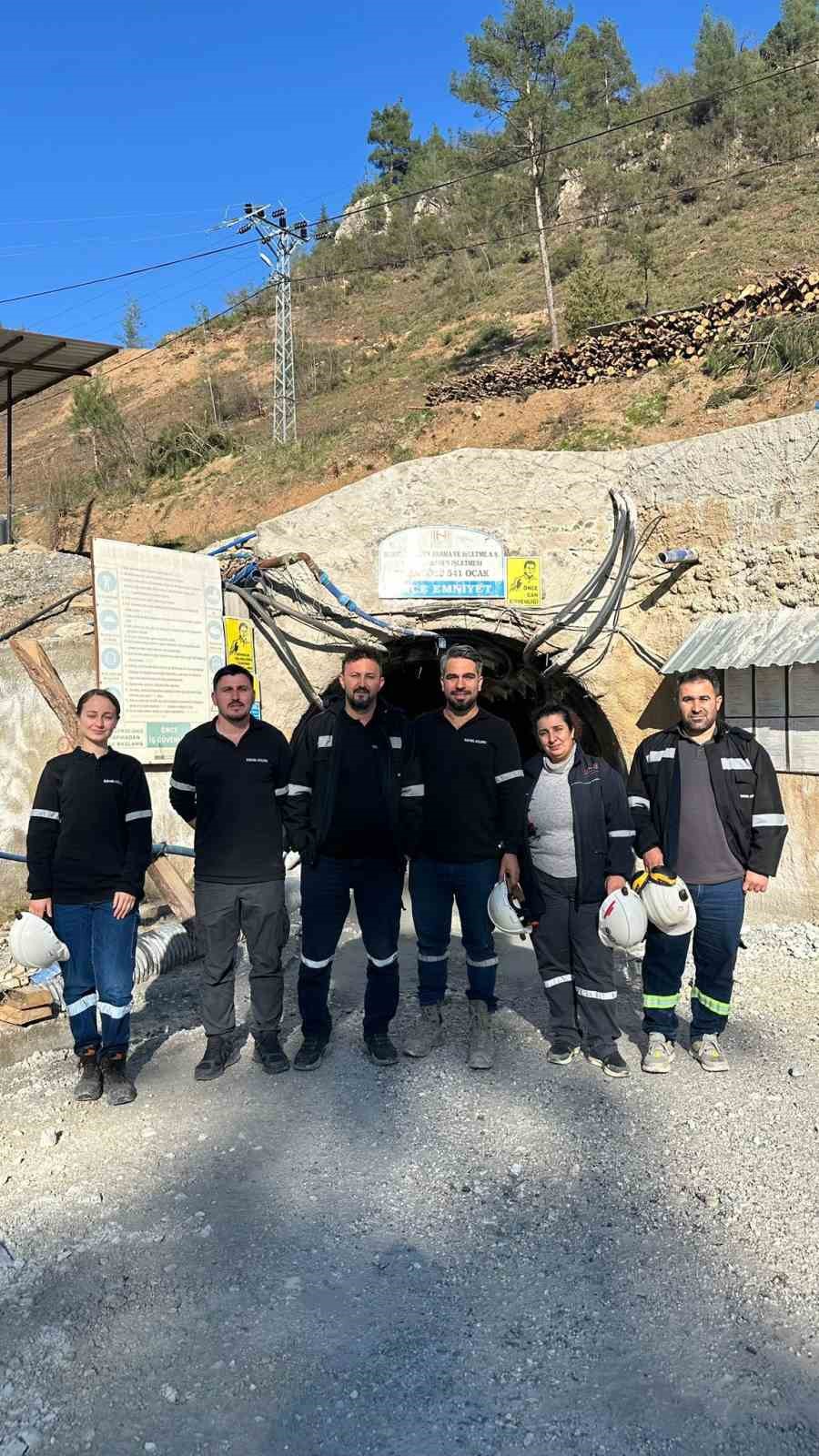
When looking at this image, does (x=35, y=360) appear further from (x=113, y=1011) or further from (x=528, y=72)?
(x=528, y=72)

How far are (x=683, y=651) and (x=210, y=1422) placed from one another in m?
5.35

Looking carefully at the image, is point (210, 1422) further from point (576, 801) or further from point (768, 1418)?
point (576, 801)

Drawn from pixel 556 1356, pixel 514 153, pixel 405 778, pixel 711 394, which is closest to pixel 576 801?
pixel 405 778

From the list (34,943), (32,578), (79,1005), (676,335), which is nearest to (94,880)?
(34,943)

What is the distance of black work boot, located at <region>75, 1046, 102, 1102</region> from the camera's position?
151 inches

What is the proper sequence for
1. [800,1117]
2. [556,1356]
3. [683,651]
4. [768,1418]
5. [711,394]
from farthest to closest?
[711,394] → [683,651] → [800,1117] → [556,1356] → [768,1418]

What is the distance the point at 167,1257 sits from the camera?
2.79m

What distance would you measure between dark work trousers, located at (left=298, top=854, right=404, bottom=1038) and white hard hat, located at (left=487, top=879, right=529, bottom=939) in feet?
1.40

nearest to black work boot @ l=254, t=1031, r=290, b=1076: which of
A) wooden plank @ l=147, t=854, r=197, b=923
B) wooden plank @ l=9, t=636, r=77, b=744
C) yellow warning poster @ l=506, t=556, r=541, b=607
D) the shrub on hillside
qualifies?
wooden plank @ l=147, t=854, r=197, b=923

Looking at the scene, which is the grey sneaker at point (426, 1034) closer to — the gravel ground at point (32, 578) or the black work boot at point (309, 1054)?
the black work boot at point (309, 1054)

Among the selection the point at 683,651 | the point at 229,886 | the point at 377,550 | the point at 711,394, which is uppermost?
the point at 711,394

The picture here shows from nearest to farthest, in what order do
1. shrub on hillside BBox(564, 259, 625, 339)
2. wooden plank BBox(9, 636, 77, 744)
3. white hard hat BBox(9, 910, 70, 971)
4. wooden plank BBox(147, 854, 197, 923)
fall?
white hard hat BBox(9, 910, 70, 971) → wooden plank BBox(147, 854, 197, 923) → wooden plank BBox(9, 636, 77, 744) → shrub on hillside BBox(564, 259, 625, 339)

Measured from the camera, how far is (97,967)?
12.6 feet

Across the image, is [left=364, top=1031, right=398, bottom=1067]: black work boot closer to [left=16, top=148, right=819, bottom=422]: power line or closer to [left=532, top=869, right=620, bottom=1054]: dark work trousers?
[left=532, top=869, right=620, bottom=1054]: dark work trousers
